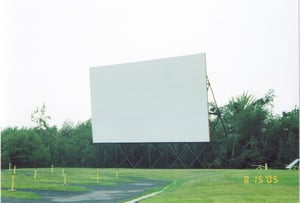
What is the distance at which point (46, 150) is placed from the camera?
62.6 ft

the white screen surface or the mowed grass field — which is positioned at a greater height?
the white screen surface

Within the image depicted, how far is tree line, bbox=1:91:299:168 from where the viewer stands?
16953 millimetres

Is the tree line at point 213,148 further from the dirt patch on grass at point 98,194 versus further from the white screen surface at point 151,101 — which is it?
the dirt patch on grass at point 98,194

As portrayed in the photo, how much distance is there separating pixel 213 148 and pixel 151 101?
3.20m

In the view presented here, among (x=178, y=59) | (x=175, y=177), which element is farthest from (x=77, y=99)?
(x=175, y=177)

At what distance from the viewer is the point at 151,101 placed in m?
17.1

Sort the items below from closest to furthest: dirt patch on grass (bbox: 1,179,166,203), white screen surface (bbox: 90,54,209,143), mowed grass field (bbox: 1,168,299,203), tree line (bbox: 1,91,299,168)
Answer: mowed grass field (bbox: 1,168,299,203) < dirt patch on grass (bbox: 1,179,166,203) < white screen surface (bbox: 90,54,209,143) < tree line (bbox: 1,91,299,168)

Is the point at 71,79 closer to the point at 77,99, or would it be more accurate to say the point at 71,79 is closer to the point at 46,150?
the point at 77,99

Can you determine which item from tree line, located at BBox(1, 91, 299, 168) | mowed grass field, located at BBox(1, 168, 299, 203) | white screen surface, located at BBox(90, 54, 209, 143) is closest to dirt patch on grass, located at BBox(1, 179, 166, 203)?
mowed grass field, located at BBox(1, 168, 299, 203)

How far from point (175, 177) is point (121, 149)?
17.3 ft

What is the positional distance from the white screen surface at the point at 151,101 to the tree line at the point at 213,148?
111 centimetres

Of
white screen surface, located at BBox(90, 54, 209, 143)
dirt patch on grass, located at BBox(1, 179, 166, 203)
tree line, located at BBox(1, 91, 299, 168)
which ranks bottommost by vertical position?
dirt patch on grass, located at BBox(1, 179, 166, 203)

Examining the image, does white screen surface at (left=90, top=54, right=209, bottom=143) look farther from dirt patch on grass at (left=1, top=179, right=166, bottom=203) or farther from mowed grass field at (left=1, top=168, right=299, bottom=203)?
dirt patch on grass at (left=1, top=179, right=166, bottom=203)

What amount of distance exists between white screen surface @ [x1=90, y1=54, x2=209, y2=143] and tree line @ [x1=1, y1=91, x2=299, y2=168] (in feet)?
3.66
